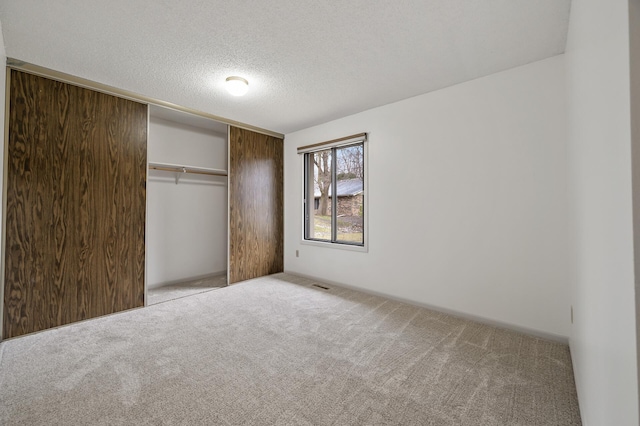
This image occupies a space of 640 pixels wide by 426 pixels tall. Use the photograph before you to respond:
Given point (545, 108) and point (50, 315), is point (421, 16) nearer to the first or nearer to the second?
point (545, 108)

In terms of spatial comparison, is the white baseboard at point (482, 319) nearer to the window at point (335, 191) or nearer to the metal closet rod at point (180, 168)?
the window at point (335, 191)

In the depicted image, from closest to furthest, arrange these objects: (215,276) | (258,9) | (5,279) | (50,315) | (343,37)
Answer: (258,9) → (343,37) → (5,279) → (50,315) → (215,276)

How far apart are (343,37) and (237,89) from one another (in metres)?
1.21

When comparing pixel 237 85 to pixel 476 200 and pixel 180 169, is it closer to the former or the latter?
pixel 180 169

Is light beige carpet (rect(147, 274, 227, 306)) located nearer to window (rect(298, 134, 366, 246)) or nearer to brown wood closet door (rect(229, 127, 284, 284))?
brown wood closet door (rect(229, 127, 284, 284))

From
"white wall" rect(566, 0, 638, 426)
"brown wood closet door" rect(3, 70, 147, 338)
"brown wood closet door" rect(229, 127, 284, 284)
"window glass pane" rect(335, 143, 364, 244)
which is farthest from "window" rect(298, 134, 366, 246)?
"white wall" rect(566, 0, 638, 426)

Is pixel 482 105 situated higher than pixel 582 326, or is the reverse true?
pixel 482 105

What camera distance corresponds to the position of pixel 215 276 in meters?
4.55

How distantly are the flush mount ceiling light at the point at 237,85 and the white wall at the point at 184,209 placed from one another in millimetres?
1751

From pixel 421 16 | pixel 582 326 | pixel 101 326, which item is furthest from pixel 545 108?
pixel 101 326

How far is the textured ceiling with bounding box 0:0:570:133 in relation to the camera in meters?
1.78

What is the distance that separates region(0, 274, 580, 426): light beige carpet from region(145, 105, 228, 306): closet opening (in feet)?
3.84

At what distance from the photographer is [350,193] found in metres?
3.94

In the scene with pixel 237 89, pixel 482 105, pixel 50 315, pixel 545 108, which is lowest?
pixel 50 315
